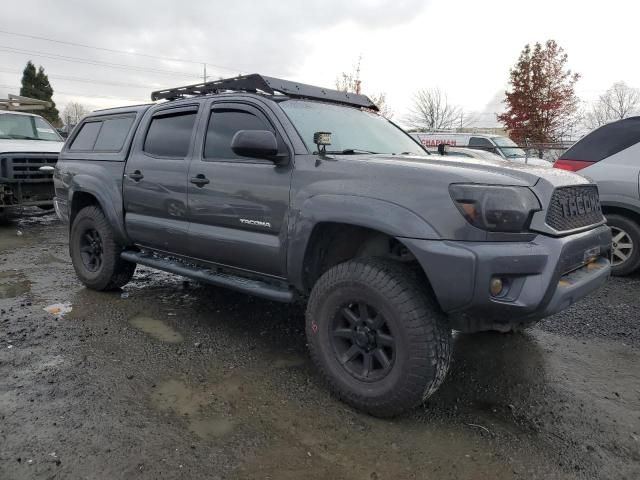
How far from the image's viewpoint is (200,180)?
3705 millimetres

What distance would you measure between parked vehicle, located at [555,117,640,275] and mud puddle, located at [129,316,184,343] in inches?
189

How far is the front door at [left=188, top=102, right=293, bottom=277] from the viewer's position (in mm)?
3234

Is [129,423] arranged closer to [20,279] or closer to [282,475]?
[282,475]

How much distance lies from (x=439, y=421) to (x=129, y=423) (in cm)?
170

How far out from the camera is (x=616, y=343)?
3.91 metres

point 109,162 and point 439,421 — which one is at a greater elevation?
point 109,162

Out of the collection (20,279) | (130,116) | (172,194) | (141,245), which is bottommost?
(20,279)

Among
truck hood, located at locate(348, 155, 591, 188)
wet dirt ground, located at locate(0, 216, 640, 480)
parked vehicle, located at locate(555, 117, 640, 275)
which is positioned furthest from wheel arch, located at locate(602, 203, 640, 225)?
truck hood, located at locate(348, 155, 591, 188)

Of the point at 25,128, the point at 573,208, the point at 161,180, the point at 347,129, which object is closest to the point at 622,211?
the point at 573,208

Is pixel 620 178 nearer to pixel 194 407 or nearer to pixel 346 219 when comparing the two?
pixel 346 219

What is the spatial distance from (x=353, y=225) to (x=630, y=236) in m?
4.25

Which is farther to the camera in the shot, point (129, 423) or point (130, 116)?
point (130, 116)

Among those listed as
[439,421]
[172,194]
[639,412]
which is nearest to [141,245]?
[172,194]

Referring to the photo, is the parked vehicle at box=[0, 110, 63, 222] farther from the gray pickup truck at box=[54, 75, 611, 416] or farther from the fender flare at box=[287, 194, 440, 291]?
the fender flare at box=[287, 194, 440, 291]
